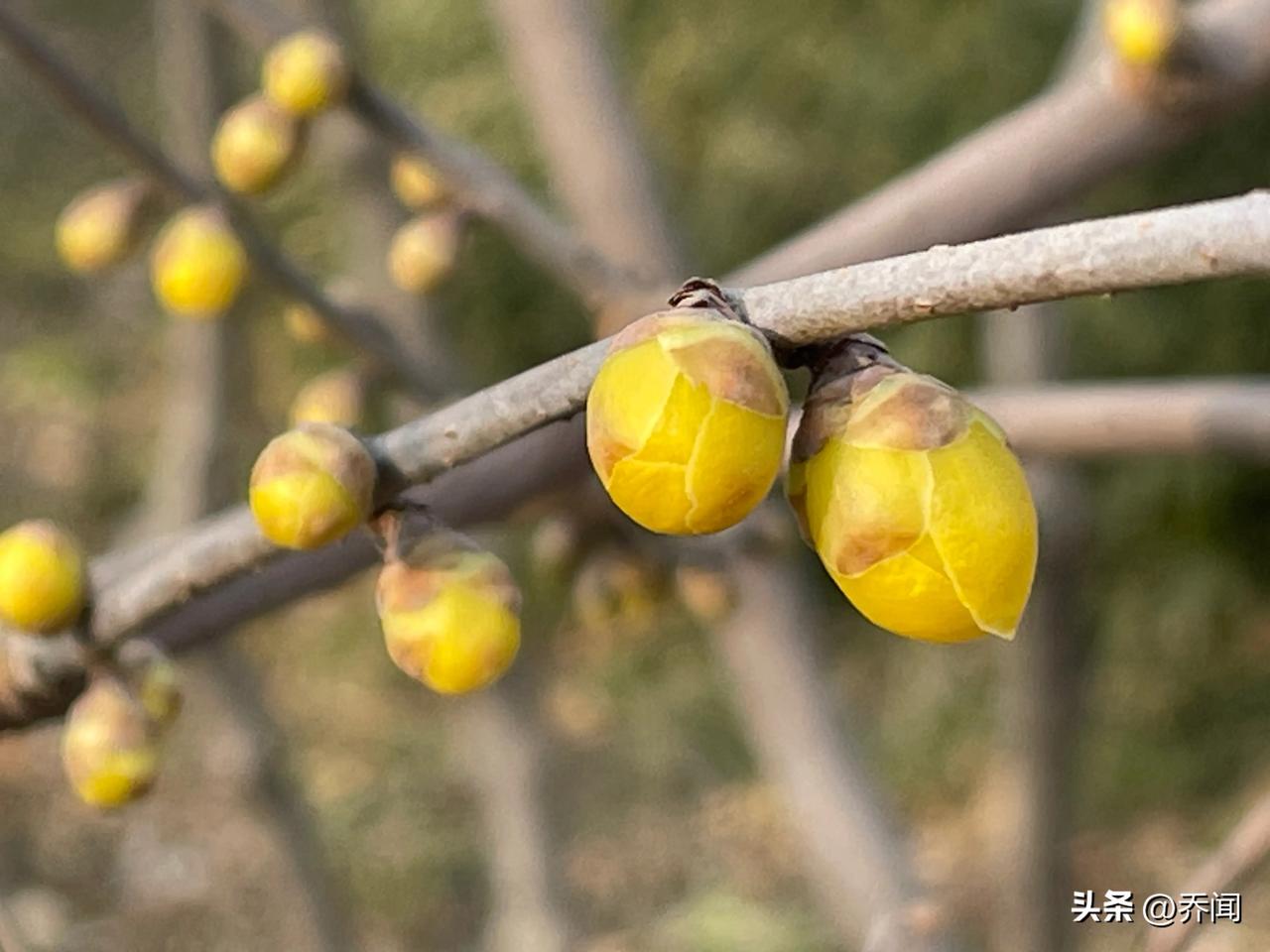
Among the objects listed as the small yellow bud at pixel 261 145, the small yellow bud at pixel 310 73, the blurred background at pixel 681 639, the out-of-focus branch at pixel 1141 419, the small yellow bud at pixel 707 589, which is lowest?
the blurred background at pixel 681 639

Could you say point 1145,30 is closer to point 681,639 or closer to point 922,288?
point 922,288

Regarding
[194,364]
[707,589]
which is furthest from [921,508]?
[194,364]

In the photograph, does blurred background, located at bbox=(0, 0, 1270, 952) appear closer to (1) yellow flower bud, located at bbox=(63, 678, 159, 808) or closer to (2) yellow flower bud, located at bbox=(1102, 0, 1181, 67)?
(2) yellow flower bud, located at bbox=(1102, 0, 1181, 67)

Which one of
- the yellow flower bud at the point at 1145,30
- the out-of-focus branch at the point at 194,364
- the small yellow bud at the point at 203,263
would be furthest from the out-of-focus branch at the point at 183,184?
the yellow flower bud at the point at 1145,30

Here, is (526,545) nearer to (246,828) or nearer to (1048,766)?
(246,828)

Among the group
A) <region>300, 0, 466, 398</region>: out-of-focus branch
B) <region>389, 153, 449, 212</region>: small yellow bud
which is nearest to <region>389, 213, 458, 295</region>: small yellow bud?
<region>389, 153, 449, 212</region>: small yellow bud

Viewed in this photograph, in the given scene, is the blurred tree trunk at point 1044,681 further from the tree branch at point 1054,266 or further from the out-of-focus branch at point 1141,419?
the tree branch at point 1054,266
